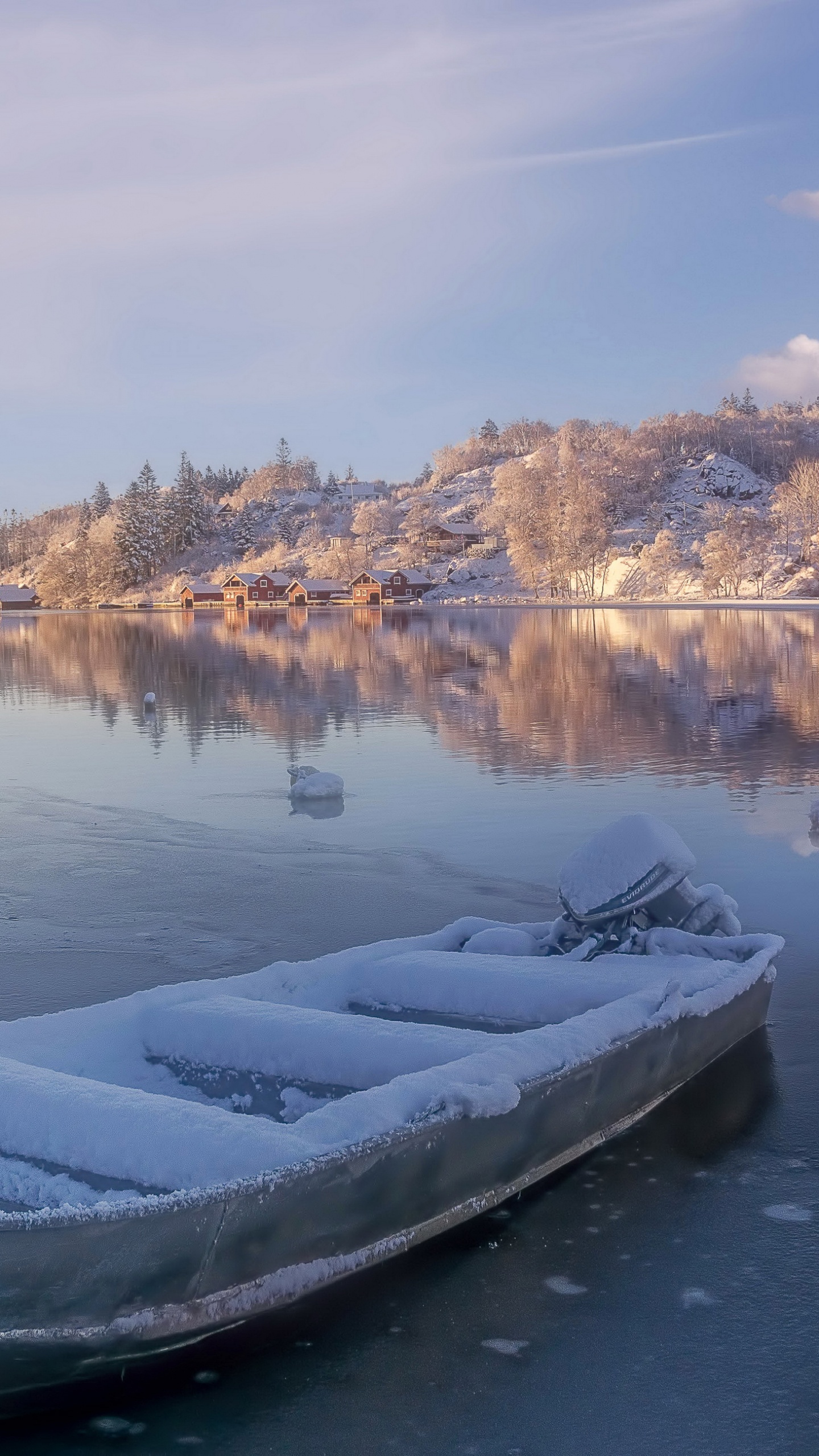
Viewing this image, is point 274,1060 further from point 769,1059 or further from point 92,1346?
point 769,1059

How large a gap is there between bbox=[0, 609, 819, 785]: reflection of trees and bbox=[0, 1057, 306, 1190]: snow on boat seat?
1491cm

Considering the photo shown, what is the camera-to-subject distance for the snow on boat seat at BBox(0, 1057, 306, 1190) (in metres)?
5.32

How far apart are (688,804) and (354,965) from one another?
9540 mm

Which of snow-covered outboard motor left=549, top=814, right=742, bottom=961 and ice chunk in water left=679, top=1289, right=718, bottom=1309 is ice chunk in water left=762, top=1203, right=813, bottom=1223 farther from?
snow-covered outboard motor left=549, top=814, right=742, bottom=961

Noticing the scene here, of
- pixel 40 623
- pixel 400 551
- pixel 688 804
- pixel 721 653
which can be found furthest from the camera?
pixel 400 551

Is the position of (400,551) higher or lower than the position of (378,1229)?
higher

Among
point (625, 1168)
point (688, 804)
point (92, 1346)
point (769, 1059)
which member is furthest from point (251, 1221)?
point (688, 804)

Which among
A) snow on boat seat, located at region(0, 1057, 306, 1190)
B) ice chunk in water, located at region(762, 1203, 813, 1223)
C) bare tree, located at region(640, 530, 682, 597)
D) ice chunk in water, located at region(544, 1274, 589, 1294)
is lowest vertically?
ice chunk in water, located at region(544, 1274, 589, 1294)

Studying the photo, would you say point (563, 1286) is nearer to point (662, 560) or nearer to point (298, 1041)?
point (298, 1041)

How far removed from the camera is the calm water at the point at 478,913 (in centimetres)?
515

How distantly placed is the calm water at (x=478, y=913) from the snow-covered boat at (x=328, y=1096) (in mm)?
303

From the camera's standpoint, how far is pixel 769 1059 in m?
8.46

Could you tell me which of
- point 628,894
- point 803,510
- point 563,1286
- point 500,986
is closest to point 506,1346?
point 563,1286

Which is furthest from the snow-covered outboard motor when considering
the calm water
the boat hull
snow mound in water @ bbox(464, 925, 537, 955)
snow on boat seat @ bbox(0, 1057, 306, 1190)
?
snow on boat seat @ bbox(0, 1057, 306, 1190)
